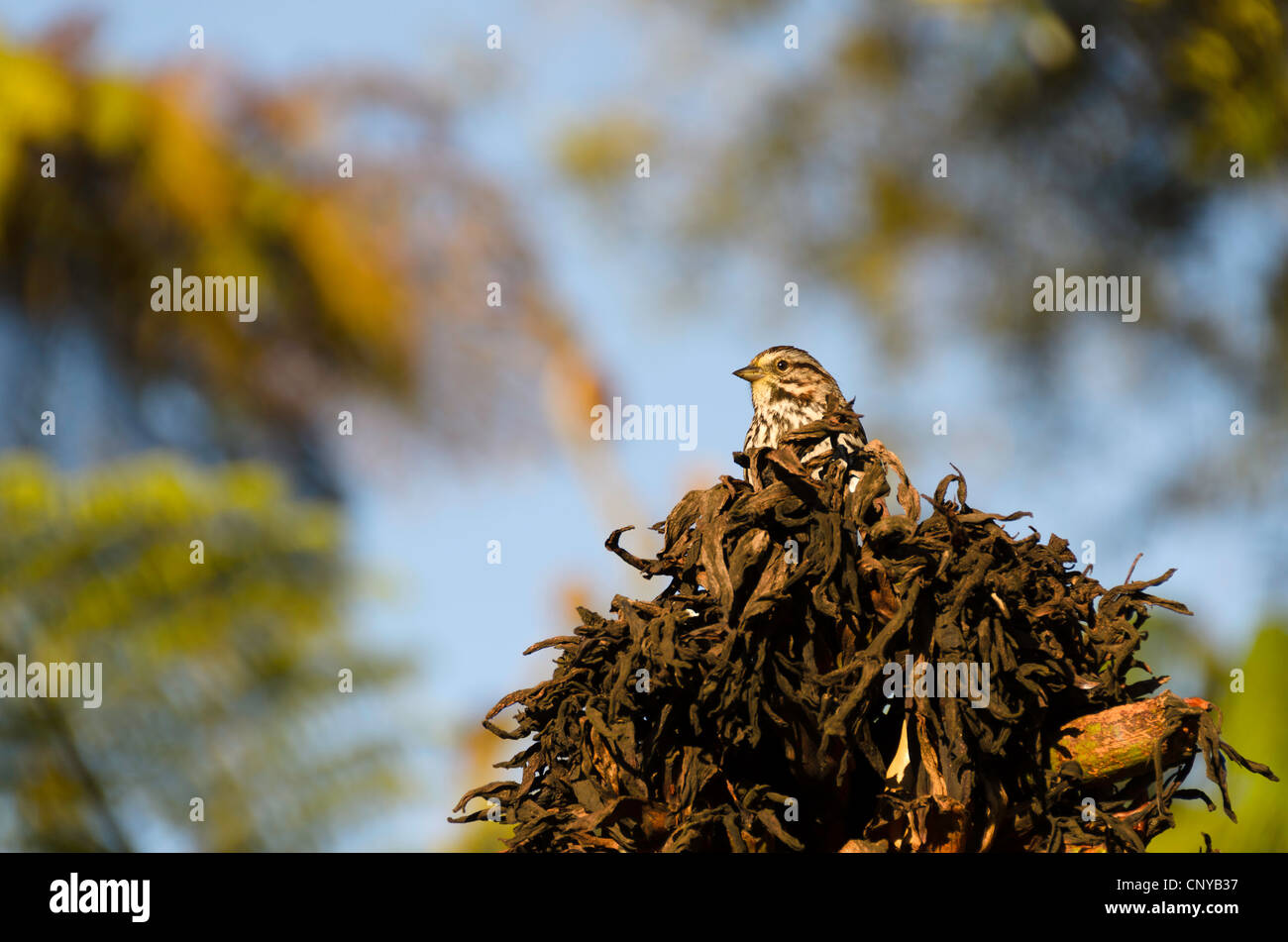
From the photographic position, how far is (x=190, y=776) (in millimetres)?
7906

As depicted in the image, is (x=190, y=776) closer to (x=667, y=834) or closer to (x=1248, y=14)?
(x=667, y=834)

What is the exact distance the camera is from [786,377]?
3746 mm

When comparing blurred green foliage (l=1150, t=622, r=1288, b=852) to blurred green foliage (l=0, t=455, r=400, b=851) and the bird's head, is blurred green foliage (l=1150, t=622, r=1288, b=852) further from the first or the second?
blurred green foliage (l=0, t=455, r=400, b=851)

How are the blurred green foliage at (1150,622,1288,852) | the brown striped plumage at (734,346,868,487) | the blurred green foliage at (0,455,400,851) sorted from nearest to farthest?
1. the blurred green foliage at (1150,622,1288,852)
2. the brown striped plumage at (734,346,868,487)
3. the blurred green foliage at (0,455,400,851)

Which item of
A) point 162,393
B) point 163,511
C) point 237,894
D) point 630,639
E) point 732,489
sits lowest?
point 237,894

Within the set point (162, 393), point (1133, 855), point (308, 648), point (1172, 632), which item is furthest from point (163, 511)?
point (1133, 855)

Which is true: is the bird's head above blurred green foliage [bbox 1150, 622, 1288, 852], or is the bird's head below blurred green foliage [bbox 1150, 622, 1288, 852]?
above

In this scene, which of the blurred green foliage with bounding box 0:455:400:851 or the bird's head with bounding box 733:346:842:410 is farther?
the blurred green foliage with bounding box 0:455:400:851

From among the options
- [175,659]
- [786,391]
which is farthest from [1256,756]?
[175,659]

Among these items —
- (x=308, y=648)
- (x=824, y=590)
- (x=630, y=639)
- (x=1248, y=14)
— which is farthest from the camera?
(x=308, y=648)

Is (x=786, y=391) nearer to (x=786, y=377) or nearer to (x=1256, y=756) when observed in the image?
(x=786, y=377)

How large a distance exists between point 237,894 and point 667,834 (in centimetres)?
61

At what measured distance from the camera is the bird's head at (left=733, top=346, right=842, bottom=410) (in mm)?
3705

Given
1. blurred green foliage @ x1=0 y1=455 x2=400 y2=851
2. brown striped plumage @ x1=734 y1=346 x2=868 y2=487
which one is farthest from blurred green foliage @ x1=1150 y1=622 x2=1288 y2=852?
blurred green foliage @ x1=0 y1=455 x2=400 y2=851
